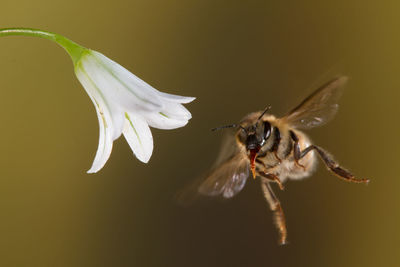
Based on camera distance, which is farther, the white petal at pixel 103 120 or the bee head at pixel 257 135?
the bee head at pixel 257 135

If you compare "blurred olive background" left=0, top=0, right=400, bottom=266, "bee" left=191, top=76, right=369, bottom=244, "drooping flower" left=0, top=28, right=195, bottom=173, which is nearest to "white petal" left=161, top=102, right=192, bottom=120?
"drooping flower" left=0, top=28, right=195, bottom=173

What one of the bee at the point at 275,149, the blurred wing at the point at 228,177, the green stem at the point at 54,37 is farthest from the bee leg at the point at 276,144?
the green stem at the point at 54,37

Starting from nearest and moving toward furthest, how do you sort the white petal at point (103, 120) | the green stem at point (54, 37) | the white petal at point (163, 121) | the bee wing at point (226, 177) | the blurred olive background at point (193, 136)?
the green stem at point (54, 37), the white petal at point (103, 120), the white petal at point (163, 121), the bee wing at point (226, 177), the blurred olive background at point (193, 136)

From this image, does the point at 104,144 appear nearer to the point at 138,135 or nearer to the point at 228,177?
the point at 138,135

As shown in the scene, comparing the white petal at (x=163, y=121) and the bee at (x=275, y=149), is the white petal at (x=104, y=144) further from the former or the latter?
the bee at (x=275, y=149)

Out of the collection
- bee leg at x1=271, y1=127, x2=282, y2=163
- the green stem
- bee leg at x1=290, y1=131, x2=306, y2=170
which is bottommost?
bee leg at x1=290, y1=131, x2=306, y2=170

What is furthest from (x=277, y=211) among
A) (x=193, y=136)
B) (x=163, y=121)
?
(x=193, y=136)

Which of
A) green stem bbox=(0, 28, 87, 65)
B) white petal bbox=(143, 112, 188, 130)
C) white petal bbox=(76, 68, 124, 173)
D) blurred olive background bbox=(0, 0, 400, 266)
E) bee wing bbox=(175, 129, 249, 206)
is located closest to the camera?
green stem bbox=(0, 28, 87, 65)

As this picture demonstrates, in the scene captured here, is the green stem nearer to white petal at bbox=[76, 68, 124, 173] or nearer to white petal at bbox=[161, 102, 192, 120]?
white petal at bbox=[76, 68, 124, 173]
